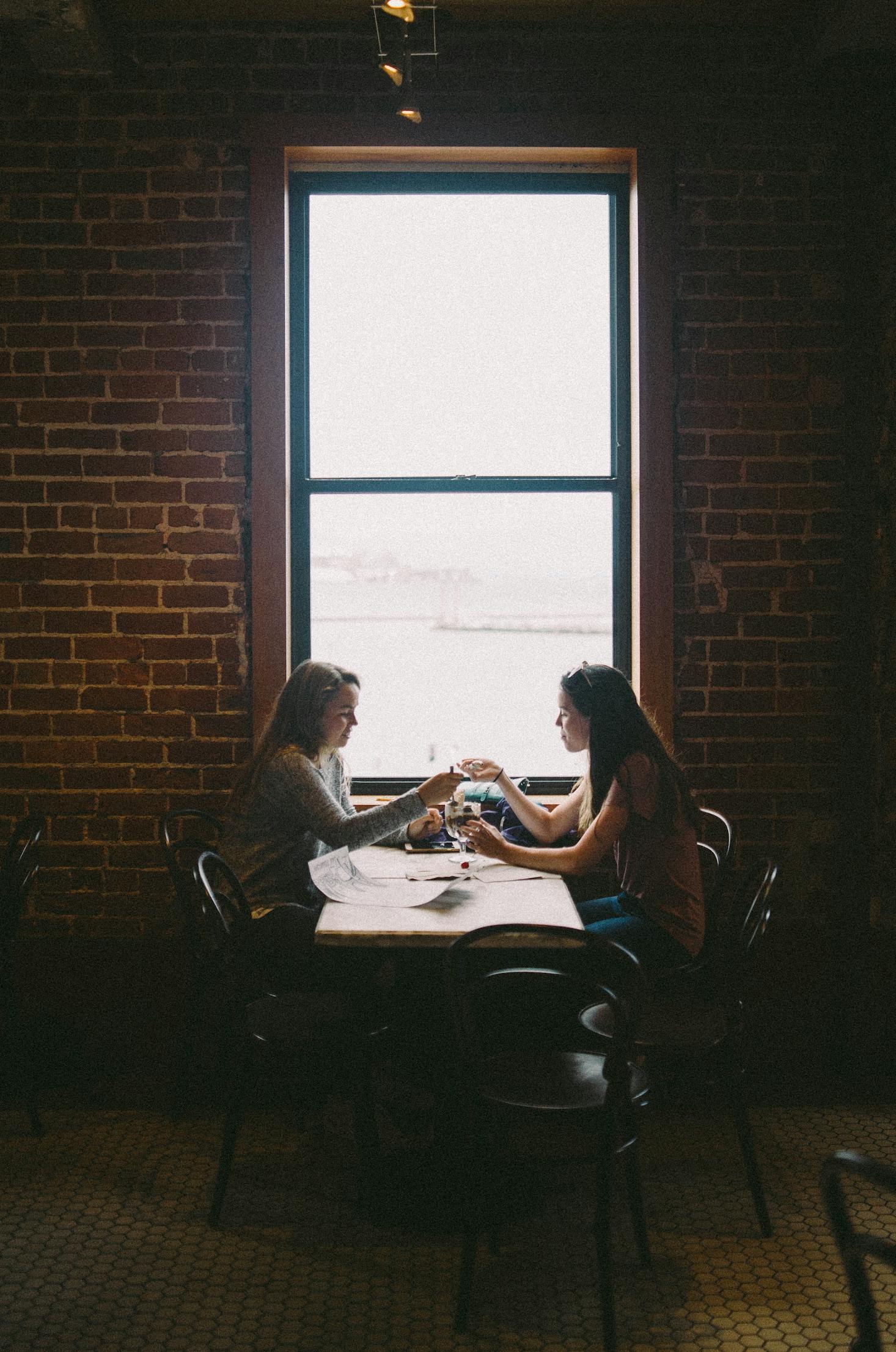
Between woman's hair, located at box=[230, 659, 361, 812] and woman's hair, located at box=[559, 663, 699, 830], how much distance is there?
74 centimetres

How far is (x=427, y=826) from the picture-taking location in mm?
3133

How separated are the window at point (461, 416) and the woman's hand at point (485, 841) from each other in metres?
0.75

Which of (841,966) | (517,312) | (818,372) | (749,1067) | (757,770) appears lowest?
(749,1067)

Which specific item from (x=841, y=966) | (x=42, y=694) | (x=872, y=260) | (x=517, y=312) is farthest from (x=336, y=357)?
(x=841, y=966)

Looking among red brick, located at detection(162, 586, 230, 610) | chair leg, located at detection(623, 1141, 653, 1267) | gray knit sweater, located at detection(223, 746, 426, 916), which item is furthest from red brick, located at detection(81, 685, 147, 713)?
chair leg, located at detection(623, 1141, 653, 1267)

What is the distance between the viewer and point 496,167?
354 centimetres

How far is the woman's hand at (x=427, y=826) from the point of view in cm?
311

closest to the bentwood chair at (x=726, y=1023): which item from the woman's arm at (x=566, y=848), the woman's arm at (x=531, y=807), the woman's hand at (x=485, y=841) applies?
the woman's arm at (x=566, y=848)

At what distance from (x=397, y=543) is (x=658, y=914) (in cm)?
160

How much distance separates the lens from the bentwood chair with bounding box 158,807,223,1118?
9.34 feet

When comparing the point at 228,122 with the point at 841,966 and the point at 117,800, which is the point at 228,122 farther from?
the point at 841,966

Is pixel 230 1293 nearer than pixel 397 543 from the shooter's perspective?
Yes

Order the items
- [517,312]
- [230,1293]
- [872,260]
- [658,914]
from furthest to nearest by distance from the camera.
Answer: [517,312] < [872,260] < [658,914] < [230,1293]

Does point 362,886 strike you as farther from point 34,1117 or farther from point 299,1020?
point 34,1117
